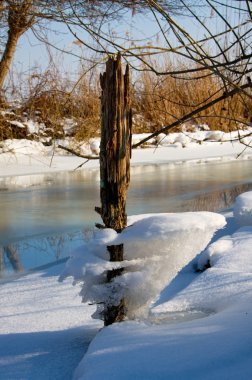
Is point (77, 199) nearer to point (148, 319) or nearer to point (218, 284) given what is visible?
point (218, 284)

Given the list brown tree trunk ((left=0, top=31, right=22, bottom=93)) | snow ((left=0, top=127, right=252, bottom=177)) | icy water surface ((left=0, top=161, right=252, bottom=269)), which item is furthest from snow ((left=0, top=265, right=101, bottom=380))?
brown tree trunk ((left=0, top=31, right=22, bottom=93))

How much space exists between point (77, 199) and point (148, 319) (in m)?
3.58

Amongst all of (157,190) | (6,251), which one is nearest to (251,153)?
(157,190)

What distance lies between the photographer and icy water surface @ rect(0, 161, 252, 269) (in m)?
3.86

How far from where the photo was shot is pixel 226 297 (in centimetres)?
215

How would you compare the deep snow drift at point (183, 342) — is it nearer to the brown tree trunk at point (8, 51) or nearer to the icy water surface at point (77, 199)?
the icy water surface at point (77, 199)

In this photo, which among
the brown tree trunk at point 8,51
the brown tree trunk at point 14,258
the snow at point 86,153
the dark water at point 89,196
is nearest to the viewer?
the brown tree trunk at point 14,258

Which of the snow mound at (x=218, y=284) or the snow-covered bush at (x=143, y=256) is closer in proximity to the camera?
the snow-covered bush at (x=143, y=256)

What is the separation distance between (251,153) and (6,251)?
27.8 ft

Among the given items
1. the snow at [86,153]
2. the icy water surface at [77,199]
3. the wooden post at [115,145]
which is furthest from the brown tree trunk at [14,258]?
the snow at [86,153]

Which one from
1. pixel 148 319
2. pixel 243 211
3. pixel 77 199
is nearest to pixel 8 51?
pixel 77 199

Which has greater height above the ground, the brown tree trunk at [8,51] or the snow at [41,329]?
the brown tree trunk at [8,51]

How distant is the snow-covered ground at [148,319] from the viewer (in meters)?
1.43

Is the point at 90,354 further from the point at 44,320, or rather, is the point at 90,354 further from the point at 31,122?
the point at 31,122
